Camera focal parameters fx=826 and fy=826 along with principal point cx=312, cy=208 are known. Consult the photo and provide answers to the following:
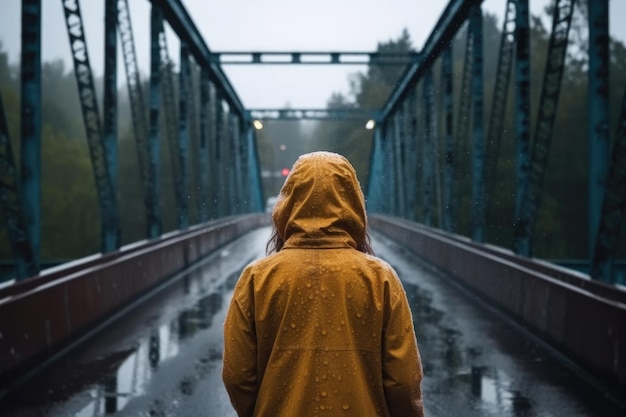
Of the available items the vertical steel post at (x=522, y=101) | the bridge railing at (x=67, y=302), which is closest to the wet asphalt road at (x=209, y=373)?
the bridge railing at (x=67, y=302)

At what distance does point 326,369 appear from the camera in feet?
7.44

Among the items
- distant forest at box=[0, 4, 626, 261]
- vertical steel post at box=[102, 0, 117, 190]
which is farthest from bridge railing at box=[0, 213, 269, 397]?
distant forest at box=[0, 4, 626, 261]

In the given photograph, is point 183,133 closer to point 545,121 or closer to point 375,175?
point 545,121

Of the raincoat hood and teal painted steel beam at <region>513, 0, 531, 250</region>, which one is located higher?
teal painted steel beam at <region>513, 0, 531, 250</region>

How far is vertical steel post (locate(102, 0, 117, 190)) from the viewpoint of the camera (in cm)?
1359

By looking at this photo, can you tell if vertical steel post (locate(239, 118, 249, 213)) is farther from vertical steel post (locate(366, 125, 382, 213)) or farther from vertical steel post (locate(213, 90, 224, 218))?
vertical steel post (locate(213, 90, 224, 218))

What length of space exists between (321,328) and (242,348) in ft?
0.78

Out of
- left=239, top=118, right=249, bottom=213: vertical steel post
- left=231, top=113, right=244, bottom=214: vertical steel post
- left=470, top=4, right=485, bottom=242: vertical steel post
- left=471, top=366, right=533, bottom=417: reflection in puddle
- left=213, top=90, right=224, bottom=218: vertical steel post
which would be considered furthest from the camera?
left=239, top=118, right=249, bottom=213: vertical steel post

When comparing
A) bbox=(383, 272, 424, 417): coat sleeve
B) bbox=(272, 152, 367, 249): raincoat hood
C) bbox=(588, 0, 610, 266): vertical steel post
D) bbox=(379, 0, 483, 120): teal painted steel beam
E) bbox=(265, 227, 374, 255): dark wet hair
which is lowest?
bbox=(383, 272, 424, 417): coat sleeve

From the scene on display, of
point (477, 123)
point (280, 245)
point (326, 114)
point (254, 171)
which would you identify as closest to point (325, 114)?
point (326, 114)

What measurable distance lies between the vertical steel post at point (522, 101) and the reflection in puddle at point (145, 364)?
4.79 meters

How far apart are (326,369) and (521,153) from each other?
409 inches

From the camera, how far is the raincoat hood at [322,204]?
235 cm

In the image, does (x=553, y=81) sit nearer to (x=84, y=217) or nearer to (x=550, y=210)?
(x=550, y=210)
